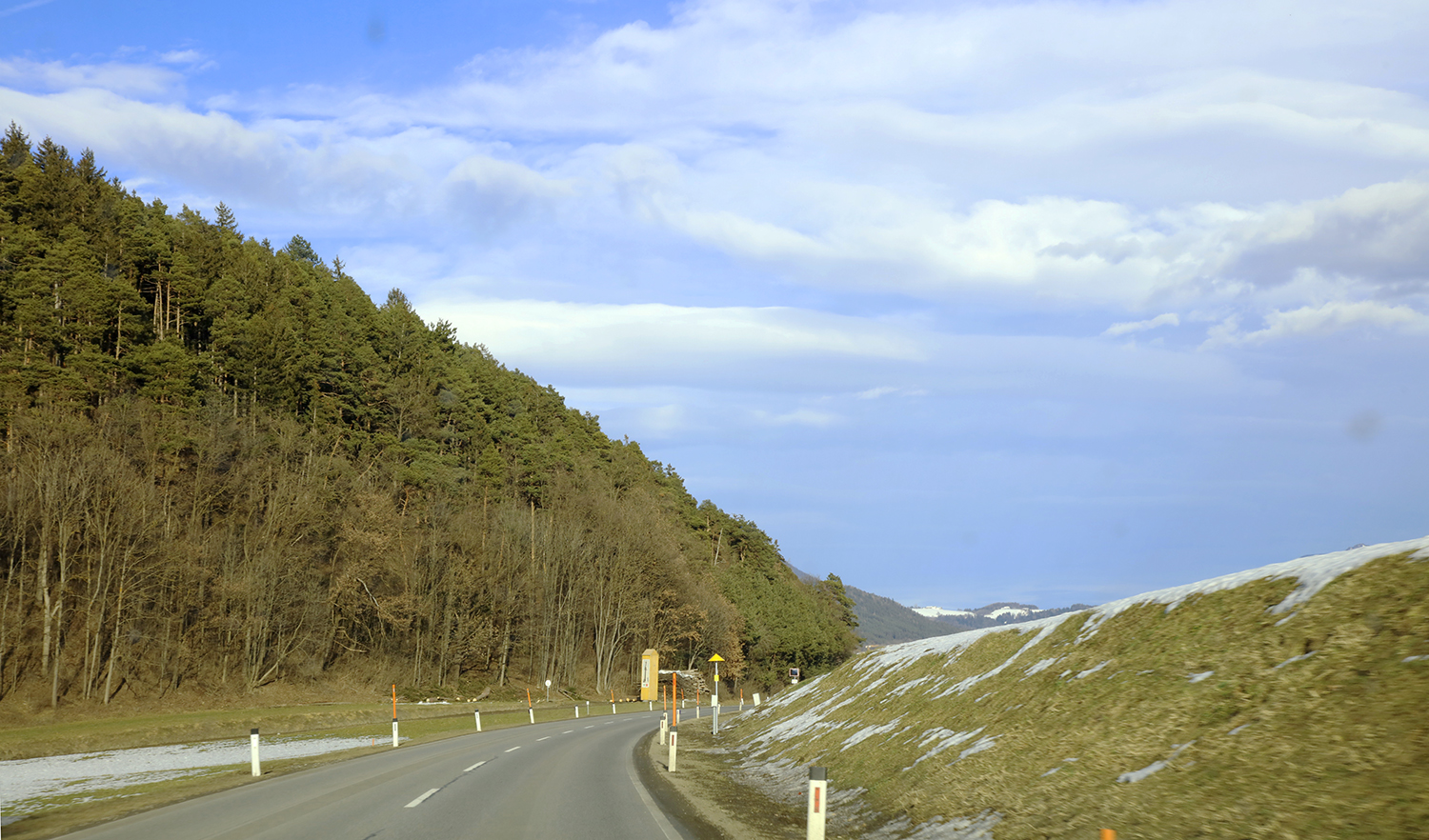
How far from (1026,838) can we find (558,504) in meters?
72.0

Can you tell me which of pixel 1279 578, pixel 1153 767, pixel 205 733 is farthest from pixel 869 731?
pixel 205 733

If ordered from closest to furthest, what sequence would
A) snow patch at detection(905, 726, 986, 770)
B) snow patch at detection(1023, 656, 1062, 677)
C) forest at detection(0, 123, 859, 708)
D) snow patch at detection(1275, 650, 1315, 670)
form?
1. snow patch at detection(1275, 650, 1315, 670)
2. snow patch at detection(905, 726, 986, 770)
3. snow patch at detection(1023, 656, 1062, 677)
4. forest at detection(0, 123, 859, 708)

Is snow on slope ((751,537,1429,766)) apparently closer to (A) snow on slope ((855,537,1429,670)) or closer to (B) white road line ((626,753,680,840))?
(A) snow on slope ((855,537,1429,670))

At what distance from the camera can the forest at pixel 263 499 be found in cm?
4403

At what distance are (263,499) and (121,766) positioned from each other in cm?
3583

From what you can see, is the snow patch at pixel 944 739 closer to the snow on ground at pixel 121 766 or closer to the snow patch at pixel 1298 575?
the snow patch at pixel 1298 575

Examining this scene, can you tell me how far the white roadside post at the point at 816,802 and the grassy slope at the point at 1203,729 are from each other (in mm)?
2260

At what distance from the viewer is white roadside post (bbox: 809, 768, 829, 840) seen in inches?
353

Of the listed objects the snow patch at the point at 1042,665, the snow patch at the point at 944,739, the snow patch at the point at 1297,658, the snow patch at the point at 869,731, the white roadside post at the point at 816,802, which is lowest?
the snow patch at the point at 869,731

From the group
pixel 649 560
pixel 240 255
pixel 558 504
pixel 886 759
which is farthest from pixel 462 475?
pixel 886 759

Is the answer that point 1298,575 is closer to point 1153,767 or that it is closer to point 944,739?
point 1153,767

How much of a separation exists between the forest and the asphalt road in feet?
103

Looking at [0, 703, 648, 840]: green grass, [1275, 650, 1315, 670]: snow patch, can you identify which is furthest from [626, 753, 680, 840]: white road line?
[0, 703, 648, 840]: green grass

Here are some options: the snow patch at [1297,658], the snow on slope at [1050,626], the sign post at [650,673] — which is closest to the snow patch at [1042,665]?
the snow on slope at [1050,626]
